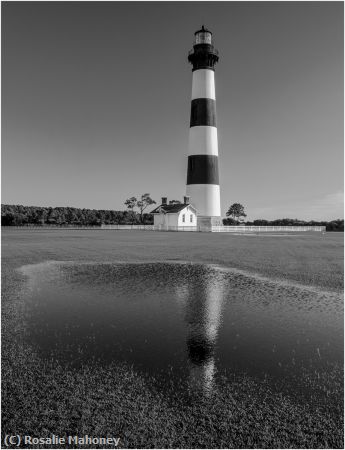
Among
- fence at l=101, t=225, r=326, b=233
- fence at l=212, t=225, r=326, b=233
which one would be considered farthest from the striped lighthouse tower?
fence at l=212, t=225, r=326, b=233

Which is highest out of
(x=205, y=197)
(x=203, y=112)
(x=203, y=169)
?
(x=203, y=112)

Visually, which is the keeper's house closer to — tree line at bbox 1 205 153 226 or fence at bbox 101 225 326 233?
fence at bbox 101 225 326 233

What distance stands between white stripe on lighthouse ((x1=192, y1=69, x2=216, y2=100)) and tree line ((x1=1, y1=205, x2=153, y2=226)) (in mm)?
31173

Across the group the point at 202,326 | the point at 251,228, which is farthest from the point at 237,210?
the point at 202,326

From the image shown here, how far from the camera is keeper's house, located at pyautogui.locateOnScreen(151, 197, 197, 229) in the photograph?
1915 inches

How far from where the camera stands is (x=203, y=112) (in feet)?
142

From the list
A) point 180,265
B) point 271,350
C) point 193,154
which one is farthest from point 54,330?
point 193,154

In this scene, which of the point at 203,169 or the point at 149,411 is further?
the point at 203,169

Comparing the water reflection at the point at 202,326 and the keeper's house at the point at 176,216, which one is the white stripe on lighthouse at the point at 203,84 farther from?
the water reflection at the point at 202,326

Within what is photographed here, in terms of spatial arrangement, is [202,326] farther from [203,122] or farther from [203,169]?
[203,122]

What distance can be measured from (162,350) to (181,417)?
72.3 inches

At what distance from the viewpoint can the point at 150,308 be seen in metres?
8.26

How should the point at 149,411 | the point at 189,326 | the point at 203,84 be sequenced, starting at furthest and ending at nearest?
the point at 203,84, the point at 189,326, the point at 149,411

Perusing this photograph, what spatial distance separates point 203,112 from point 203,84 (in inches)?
128
